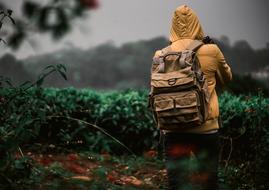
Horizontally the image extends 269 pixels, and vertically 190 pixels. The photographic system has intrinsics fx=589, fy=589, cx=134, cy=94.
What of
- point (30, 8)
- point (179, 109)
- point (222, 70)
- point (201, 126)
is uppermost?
point (30, 8)

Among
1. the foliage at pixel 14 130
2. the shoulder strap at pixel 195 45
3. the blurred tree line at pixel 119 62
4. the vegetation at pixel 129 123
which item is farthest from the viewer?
the blurred tree line at pixel 119 62

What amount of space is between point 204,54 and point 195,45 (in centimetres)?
9

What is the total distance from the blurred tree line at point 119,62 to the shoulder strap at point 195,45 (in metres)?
8.26

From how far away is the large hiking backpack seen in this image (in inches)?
155

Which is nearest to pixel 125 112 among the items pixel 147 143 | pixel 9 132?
pixel 147 143

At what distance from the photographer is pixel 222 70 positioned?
419 centimetres

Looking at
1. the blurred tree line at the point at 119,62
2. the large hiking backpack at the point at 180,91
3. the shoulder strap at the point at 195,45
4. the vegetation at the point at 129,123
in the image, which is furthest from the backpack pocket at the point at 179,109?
the blurred tree line at the point at 119,62

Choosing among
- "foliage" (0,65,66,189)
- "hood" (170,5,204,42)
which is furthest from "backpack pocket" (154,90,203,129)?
"foliage" (0,65,66,189)

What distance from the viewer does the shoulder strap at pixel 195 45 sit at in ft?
13.3

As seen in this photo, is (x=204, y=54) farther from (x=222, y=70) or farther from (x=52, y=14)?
(x=52, y=14)

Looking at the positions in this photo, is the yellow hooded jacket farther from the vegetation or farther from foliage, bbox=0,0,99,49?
foliage, bbox=0,0,99,49

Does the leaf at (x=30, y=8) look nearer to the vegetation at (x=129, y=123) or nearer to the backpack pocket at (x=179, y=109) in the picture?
the backpack pocket at (x=179, y=109)

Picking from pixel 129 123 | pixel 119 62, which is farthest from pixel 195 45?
pixel 119 62

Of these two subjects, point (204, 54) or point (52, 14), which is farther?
point (204, 54)
